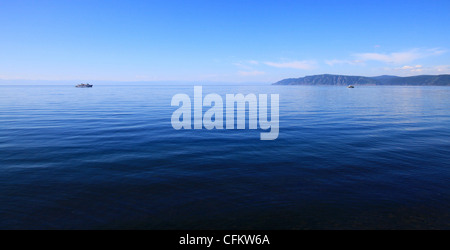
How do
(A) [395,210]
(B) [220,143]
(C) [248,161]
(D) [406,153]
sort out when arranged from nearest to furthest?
(A) [395,210], (C) [248,161], (D) [406,153], (B) [220,143]

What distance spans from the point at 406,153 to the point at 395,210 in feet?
32.5

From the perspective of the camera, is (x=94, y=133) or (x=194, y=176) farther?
(x=94, y=133)

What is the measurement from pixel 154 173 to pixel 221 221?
5744 mm

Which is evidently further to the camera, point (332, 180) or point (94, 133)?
point (94, 133)
